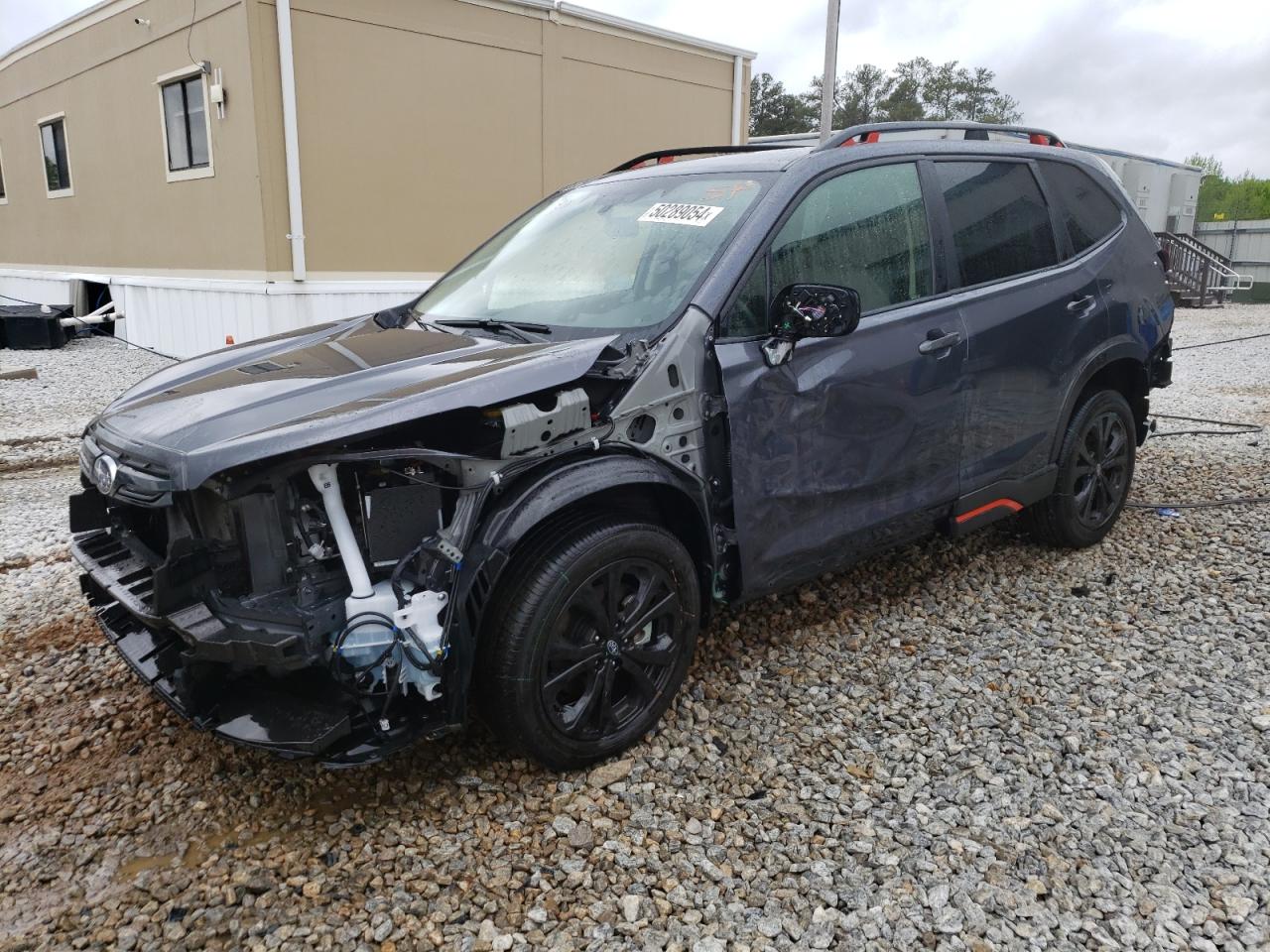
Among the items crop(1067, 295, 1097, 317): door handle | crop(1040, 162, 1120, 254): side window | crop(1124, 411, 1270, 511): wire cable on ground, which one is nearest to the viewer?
crop(1067, 295, 1097, 317): door handle

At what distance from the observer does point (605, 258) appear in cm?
347

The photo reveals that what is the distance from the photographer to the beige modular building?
34.7 ft

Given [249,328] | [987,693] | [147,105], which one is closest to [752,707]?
[987,693]

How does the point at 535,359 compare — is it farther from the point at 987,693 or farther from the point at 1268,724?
the point at 1268,724

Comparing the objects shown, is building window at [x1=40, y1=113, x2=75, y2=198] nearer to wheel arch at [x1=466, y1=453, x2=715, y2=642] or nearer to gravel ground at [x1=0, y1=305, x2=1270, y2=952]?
gravel ground at [x1=0, y1=305, x2=1270, y2=952]

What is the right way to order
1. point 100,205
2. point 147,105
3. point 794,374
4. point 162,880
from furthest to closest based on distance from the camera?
point 100,205 → point 147,105 → point 794,374 → point 162,880

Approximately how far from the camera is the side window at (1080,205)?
14.3ft

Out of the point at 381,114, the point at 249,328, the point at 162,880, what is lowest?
the point at 162,880

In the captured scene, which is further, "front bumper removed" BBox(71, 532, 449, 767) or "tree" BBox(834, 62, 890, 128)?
"tree" BBox(834, 62, 890, 128)

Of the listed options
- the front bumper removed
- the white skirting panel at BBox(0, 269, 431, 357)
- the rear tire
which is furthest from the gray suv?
the white skirting panel at BBox(0, 269, 431, 357)

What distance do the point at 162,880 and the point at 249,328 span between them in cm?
950

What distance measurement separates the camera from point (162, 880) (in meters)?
2.47

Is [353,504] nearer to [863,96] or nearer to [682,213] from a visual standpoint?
[682,213]

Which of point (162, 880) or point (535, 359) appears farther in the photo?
point (535, 359)
